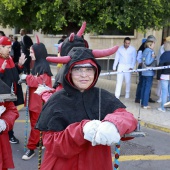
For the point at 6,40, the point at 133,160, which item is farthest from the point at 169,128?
the point at 6,40

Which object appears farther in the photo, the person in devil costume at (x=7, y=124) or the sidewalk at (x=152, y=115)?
the sidewalk at (x=152, y=115)

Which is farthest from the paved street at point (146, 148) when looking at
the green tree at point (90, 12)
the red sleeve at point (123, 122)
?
the red sleeve at point (123, 122)

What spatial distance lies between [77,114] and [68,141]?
0.79ft

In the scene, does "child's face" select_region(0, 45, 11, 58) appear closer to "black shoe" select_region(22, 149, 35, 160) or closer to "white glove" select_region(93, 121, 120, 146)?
"black shoe" select_region(22, 149, 35, 160)

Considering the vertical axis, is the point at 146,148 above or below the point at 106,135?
below

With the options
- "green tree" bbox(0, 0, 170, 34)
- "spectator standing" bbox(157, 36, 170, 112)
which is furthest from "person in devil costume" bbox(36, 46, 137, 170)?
"spectator standing" bbox(157, 36, 170, 112)

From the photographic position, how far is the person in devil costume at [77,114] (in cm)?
202

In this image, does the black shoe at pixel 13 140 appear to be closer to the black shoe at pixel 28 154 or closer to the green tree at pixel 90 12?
the black shoe at pixel 28 154

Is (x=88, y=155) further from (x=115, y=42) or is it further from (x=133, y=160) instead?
(x=115, y=42)

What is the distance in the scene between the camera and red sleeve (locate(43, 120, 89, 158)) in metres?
1.90

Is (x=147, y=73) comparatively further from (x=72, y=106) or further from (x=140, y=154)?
(x=72, y=106)

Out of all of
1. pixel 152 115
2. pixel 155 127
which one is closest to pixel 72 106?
pixel 155 127

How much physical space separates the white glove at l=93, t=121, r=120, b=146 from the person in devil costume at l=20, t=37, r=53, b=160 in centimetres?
283

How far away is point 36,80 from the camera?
4.48 meters
